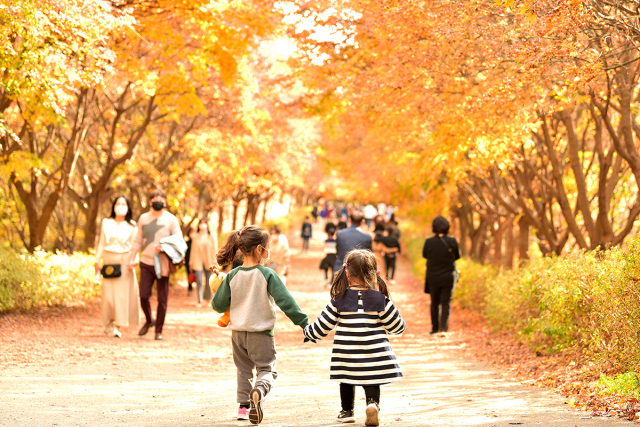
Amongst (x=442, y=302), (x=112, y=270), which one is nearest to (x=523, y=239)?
(x=442, y=302)

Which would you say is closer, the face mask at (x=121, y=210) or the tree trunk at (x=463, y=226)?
the face mask at (x=121, y=210)

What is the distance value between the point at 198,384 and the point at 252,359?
2.46 m

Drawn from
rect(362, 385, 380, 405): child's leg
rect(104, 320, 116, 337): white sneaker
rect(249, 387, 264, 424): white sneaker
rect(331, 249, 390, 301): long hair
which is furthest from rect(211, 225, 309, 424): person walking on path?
rect(104, 320, 116, 337): white sneaker

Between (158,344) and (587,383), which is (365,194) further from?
(587,383)

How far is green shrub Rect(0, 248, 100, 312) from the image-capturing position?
1203 cm

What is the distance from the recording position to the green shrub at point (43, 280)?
39.5 feet

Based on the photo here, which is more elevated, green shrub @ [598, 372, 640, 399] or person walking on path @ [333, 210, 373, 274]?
person walking on path @ [333, 210, 373, 274]

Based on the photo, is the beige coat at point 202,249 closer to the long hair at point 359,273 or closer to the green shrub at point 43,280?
the green shrub at point 43,280

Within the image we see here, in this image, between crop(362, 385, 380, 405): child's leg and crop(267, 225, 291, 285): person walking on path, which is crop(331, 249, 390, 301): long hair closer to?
crop(362, 385, 380, 405): child's leg

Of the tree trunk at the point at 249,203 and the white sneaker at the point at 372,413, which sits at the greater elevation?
the tree trunk at the point at 249,203

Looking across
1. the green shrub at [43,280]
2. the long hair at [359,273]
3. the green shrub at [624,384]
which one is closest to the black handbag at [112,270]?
the green shrub at [43,280]

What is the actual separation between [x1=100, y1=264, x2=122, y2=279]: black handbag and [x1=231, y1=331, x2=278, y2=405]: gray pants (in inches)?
202

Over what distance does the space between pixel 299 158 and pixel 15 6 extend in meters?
20.4

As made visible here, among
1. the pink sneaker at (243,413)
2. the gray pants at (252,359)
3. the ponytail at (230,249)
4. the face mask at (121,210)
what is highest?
the face mask at (121,210)
